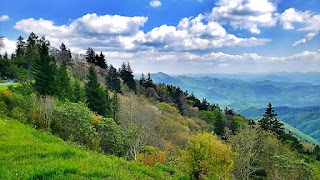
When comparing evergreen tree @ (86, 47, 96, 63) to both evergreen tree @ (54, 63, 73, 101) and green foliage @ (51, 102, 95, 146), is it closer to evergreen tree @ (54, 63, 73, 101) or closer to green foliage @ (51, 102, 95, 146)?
evergreen tree @ (54, 63, 73, 101)

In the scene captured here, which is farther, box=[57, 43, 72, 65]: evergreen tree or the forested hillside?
box=[57, 43, 72, 65]: evergreen tree

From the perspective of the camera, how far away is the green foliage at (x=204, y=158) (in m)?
18.8

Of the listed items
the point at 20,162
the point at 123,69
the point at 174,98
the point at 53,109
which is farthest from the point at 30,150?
the point at 174,98

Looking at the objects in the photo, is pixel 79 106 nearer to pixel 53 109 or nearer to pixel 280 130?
pixel 53 109

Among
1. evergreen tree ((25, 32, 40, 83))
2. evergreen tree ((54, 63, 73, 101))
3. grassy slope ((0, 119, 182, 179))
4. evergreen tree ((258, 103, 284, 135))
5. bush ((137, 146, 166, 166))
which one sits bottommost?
evergreen tree ((258, 103, 284, 135))

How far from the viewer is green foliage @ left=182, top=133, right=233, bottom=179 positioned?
18.8m

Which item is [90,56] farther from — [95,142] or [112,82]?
[95,142]

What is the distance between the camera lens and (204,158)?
64.2 ft

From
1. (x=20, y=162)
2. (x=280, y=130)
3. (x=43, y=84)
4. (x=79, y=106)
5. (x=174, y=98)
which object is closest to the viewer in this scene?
(x=20, y=162)

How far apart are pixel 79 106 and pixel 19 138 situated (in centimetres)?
1401

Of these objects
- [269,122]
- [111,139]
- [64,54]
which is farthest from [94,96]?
[64,54]

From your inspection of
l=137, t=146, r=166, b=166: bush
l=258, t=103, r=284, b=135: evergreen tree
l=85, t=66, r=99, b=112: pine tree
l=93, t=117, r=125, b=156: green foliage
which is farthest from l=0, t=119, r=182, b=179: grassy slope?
l=258, t=103, r=284, b=135: evergreen tree

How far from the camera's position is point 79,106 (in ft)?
96.7

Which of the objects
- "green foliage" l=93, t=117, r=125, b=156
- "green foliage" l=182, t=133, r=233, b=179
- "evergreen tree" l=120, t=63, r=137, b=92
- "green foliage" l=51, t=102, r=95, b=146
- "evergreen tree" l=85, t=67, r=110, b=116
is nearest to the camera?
"green foliage" l=182, t=133, r=233, b=179
